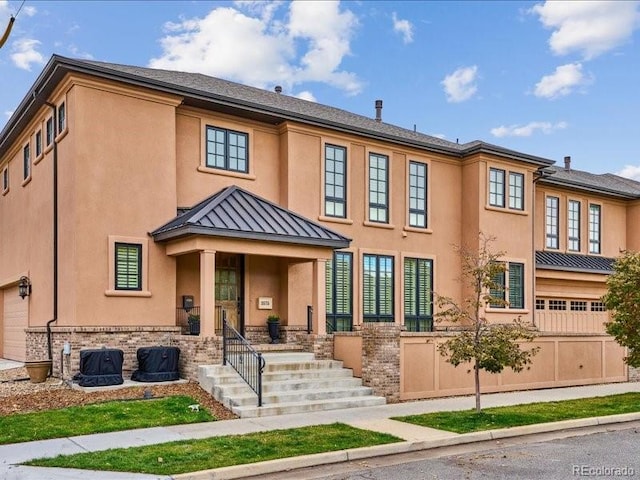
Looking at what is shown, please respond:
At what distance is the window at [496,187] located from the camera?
22625 millimetres

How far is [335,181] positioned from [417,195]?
10.9ft

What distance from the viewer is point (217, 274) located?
17.5 metres

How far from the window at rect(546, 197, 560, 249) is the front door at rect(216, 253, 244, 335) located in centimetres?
1368

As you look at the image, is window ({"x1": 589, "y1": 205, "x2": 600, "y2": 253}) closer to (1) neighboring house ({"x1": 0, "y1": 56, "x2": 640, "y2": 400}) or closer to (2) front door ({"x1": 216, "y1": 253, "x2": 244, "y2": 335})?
(1) neighboring house ({"x1": 0, "y1": 56, "x2": 640, "y2": 400})

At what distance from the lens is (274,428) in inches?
451

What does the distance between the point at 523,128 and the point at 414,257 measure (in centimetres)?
1968

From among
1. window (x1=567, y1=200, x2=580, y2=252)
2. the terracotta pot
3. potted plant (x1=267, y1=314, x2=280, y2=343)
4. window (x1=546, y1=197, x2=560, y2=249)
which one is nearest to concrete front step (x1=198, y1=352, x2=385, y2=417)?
potted plant (x1=267, y1=314, x2=280, y2=343)

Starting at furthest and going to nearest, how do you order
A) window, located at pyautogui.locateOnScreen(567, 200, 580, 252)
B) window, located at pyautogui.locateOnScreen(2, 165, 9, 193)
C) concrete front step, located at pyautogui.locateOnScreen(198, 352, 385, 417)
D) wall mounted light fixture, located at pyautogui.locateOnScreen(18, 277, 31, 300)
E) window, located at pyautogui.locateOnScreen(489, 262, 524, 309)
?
window, located at pyautogui.locateOnScreen(567, 200, 580, 252), window, located at pyautogui.locateOnScreen(2, 165, 9, 193), window, located at pyautogui.locateOnScreen(489, 262, 524, 309), wall mounted light fixture, located at pyautogui.locateOnScreen(18, 277, 31, 300), concrete front step, located at pyautogui.locateOnScreen(198, 352, 385, 417)

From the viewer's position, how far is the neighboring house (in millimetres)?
15508

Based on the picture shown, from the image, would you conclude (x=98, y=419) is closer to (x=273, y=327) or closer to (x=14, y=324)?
(x=273, y=327)

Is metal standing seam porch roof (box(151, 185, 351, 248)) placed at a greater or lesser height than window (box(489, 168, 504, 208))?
lesser

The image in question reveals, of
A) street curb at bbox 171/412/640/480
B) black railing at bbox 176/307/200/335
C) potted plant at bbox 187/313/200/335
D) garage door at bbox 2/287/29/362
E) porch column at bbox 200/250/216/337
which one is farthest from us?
garage door at bbox 2/287/29/362

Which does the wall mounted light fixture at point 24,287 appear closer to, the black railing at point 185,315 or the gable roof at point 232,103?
the gable roof at point 232,103

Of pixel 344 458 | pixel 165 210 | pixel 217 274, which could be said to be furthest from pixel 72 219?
pixel 344 458
